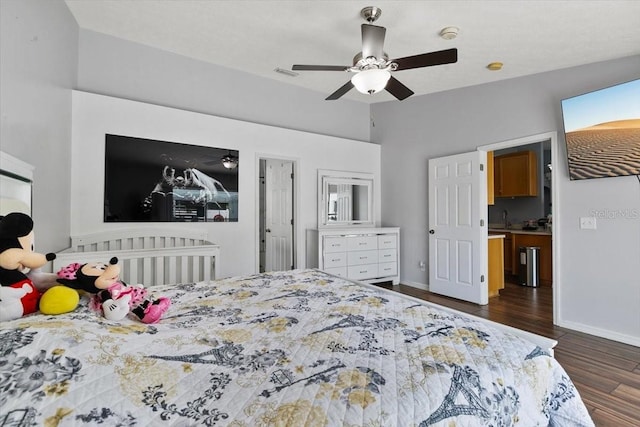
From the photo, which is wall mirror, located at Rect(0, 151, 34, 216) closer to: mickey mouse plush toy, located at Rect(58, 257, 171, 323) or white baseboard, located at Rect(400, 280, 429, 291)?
mickey mouse plush toy, located at Rect(58, 257, 171, 323)

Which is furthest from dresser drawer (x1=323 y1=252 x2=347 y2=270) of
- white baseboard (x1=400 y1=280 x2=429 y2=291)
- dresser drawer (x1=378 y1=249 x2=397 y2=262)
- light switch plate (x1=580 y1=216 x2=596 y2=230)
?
light switch plate (x1=580 y1=216 x2=596 y2=230)

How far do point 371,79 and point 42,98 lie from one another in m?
2.37

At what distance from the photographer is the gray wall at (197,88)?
3.26 metres

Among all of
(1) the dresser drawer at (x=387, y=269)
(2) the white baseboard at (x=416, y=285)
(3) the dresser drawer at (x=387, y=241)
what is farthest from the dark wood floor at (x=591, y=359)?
(3) the dresser drawer at (x=387, y=241)

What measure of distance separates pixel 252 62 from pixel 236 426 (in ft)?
12.8

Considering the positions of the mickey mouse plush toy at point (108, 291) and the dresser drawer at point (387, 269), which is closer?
the mickey mouse plush toy at point (108, 291)

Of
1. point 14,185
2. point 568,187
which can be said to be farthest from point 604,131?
point 14,185

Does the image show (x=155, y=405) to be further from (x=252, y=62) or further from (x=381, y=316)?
(x=252, y=62)

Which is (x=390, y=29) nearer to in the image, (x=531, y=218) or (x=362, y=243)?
(x=362, y=243)

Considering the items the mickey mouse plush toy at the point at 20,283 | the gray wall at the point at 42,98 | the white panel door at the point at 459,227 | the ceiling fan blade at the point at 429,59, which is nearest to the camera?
the mickey mouse plush toy at the point at 20,283

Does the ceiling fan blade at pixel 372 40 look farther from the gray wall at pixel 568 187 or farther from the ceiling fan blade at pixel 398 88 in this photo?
the gray wall at pixel 568 187

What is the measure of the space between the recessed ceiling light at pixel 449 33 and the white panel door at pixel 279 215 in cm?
247

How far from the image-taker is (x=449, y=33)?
287 centimetres

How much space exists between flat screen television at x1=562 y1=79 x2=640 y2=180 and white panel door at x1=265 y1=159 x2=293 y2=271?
10.8ft
